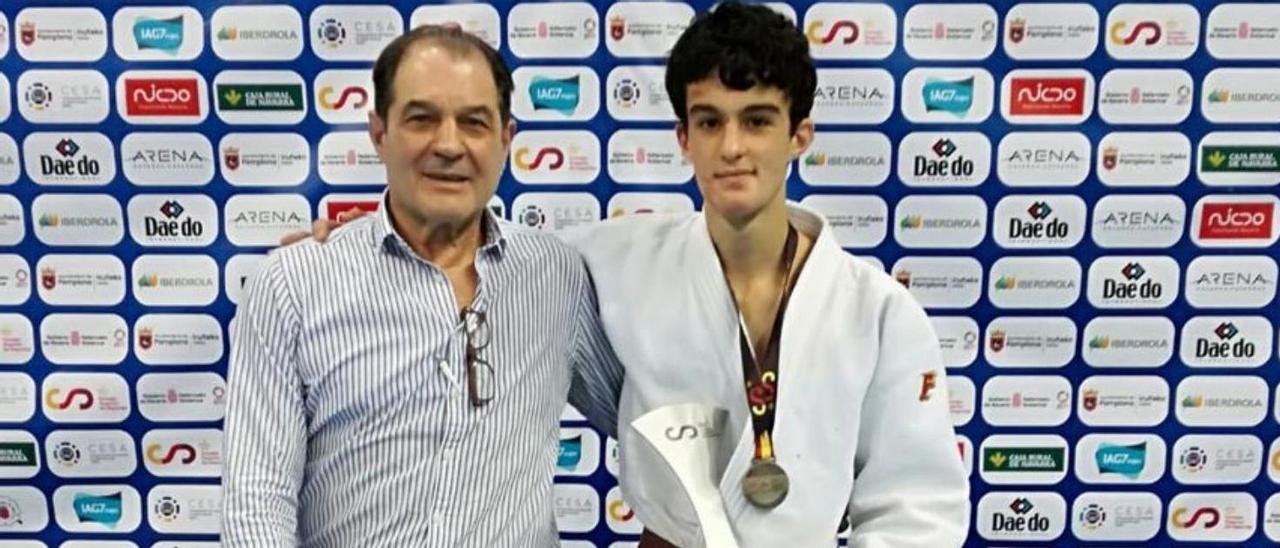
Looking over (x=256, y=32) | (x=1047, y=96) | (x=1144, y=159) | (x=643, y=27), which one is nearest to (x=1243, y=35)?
(x=1144, y=159)

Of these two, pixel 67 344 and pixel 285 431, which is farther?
pixel 67 344

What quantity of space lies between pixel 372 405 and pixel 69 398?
4.16 feet

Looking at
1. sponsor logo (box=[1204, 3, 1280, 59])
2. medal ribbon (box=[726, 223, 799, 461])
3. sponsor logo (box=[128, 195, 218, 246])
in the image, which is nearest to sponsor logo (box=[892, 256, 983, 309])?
sponsor logo (box=[1204, 3, 1280, 59])

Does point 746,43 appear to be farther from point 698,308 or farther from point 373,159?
point 373,159

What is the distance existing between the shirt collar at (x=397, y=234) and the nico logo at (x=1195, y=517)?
5.66 ft

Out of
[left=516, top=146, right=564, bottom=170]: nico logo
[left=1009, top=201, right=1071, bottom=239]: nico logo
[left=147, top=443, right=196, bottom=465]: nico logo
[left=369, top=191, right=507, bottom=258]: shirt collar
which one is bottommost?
[left=147, top=443, right=196, bottom=465]: nico logo

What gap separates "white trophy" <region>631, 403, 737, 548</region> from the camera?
4.74 feet

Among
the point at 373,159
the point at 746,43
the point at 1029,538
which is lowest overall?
the point at 1029,538

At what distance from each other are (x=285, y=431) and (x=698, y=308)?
1.94 feet

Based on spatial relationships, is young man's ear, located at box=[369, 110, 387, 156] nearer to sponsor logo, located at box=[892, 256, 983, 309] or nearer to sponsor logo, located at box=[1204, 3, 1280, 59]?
sponsor logo, located at box=[892, 256, 983, 309]

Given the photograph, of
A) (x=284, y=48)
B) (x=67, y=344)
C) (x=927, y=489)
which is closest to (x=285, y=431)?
(x=927, y=489)

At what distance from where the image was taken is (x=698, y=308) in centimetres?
149

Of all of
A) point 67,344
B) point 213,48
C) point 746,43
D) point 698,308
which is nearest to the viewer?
point 746,43

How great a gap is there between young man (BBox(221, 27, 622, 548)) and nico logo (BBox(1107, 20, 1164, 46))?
134cm
